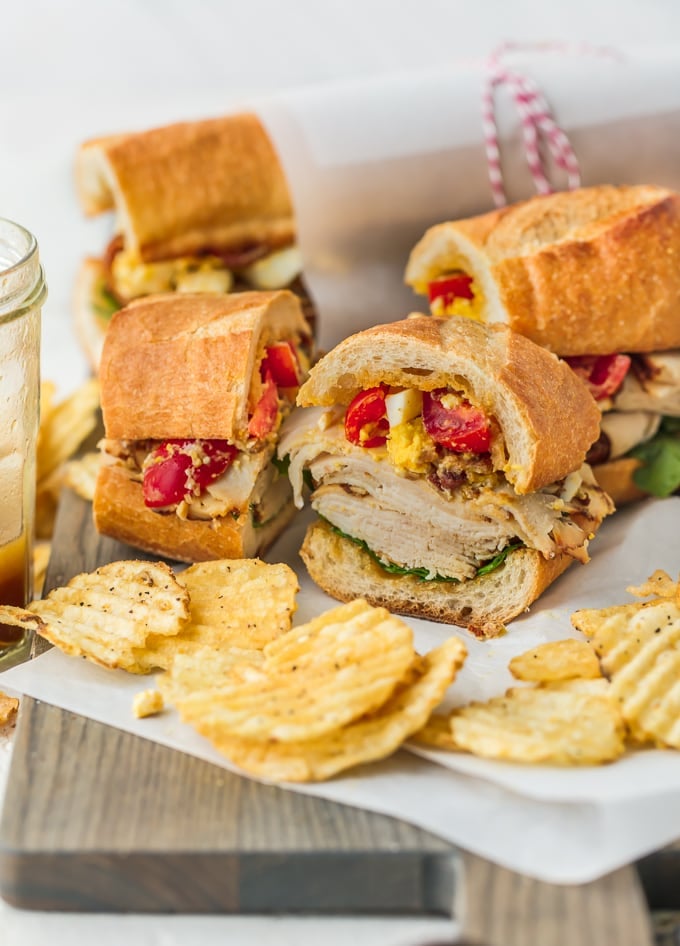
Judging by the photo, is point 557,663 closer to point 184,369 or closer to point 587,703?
point 587,703

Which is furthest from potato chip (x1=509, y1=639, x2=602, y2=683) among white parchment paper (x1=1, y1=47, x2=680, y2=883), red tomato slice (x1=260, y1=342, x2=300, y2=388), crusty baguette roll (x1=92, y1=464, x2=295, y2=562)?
white parchment paper (x1=1, y1=47, x2=680, y2=883)

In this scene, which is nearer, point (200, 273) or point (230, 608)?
point (230, 608)

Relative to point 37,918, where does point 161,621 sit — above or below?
above

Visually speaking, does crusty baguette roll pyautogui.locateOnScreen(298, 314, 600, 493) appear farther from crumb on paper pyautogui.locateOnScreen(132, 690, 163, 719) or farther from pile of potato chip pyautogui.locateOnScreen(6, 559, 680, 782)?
crumb on paper pyautogui.locateOnScreen(132, 690, 163, 719)

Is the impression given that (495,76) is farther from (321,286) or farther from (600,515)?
(600,515)

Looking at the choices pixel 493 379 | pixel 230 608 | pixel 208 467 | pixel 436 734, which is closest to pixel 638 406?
pixel 493 379

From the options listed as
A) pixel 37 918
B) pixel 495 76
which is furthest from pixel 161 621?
pixel 495 76
